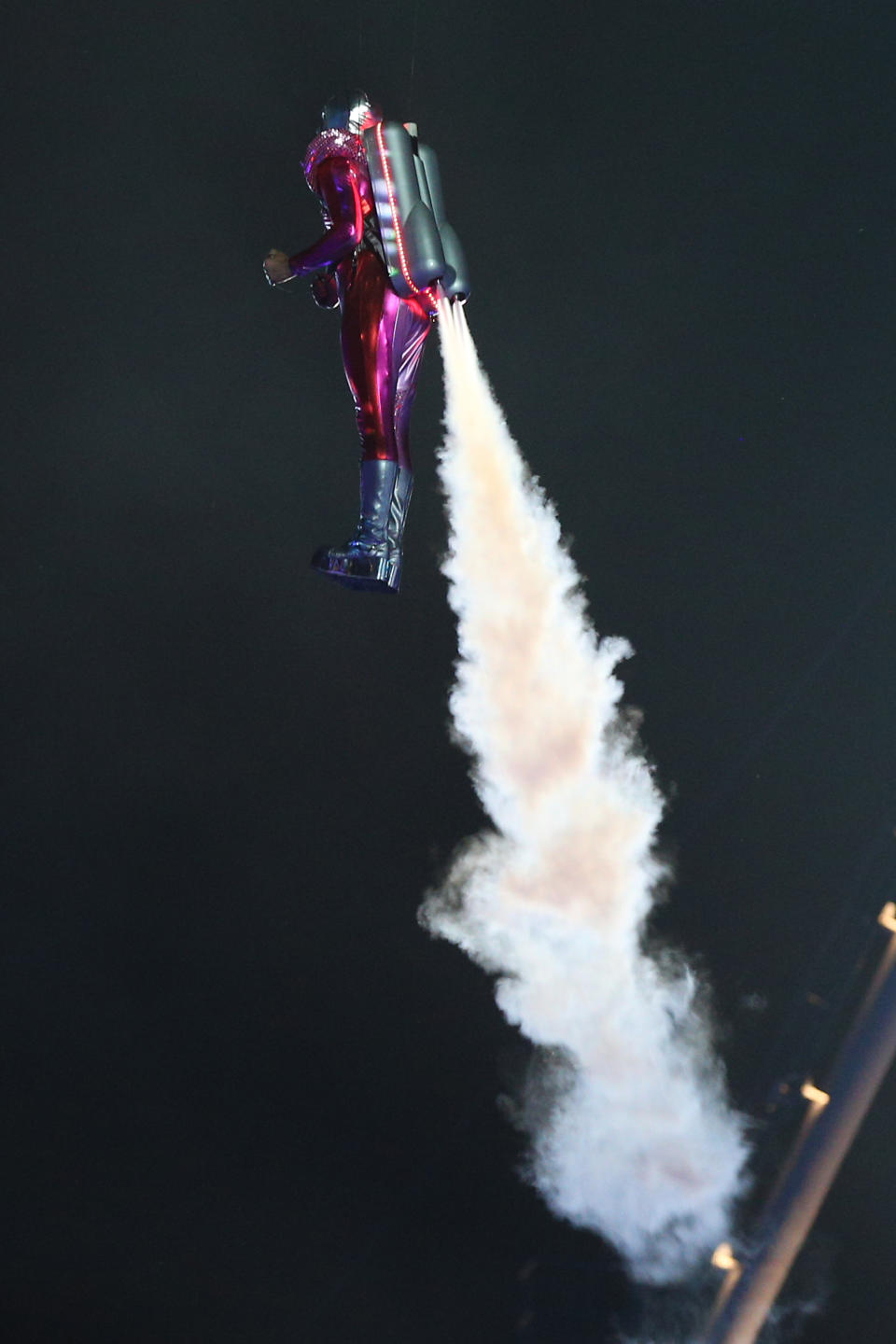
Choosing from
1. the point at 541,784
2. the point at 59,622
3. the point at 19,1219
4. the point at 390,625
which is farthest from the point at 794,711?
the point at 19,1219

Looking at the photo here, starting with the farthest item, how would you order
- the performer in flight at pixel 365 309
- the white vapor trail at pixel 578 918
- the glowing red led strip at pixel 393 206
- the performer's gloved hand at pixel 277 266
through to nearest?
the white vapor trail at pixel 578 918, the performer's gloved hand at pixel 277 266, the performer in flight at pixel 365 309, the glowing red led strip at pixel 393 206

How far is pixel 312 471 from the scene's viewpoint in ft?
17.6

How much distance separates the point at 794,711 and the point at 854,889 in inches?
35.7

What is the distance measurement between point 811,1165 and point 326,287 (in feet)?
14.5

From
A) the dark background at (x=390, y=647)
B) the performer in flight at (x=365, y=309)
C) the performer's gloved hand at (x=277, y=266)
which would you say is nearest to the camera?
the performer in flight at (x=365, y=309)

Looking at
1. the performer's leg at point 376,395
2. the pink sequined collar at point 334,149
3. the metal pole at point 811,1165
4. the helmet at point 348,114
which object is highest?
the helmet at point 348,114

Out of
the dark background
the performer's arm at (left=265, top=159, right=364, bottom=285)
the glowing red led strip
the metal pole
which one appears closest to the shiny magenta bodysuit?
the performer's arm at (left=265, top=159, right=364, bottom=285)

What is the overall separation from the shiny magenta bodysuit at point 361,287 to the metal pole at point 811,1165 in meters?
3.47

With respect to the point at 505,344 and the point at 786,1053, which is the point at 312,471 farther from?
the point at 786,1053

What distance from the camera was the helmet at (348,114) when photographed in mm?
3799

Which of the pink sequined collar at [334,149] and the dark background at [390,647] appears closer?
the pink sequined collar at [334,149]

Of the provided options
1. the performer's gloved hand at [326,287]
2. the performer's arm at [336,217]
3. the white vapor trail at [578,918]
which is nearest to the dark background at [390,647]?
the white vapor trail at [578,918]

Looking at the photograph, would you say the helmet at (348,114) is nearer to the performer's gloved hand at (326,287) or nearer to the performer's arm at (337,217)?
the performer's arm at (337,217)

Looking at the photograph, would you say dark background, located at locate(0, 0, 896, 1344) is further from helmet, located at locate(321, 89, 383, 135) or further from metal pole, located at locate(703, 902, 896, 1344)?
helmet, located at locate(321, 89, 383, 135)
